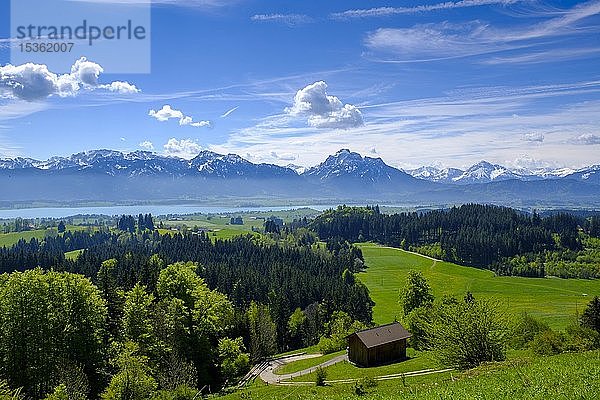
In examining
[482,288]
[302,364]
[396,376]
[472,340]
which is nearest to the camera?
[472,340]

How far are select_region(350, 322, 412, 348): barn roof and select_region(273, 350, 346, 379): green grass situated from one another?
28.0ft

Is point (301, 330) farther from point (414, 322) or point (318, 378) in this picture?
point (318, 378)

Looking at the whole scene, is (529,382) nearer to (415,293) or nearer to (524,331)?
(524,331)

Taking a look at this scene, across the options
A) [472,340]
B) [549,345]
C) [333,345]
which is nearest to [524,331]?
[549,345]

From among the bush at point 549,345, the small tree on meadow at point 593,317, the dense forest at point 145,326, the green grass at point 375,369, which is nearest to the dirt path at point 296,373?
the green grass at point 375,369

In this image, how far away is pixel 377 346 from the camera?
59.4m

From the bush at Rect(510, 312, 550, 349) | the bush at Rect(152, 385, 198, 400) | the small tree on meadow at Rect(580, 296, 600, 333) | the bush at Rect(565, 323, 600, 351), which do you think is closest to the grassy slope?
the bush at Rect(152, 385, 198, 400)

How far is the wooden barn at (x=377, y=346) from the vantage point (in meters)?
59.3

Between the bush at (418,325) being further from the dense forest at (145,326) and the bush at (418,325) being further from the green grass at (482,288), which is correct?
the green grass at (482,288)

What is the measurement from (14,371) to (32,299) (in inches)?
255

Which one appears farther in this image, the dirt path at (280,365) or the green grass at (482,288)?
the green grass at (482,288)

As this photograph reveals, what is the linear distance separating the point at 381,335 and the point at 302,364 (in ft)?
40.9

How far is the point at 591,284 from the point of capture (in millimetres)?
140250

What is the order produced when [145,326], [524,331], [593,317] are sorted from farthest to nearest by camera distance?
[524,331] < [593,317] < [145,326]
